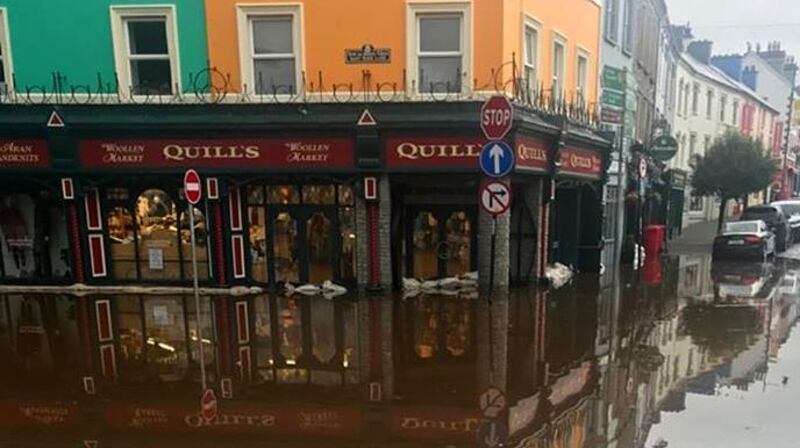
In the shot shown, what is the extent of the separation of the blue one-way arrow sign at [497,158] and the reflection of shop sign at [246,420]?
414 cm

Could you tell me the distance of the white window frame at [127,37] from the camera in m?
11.2

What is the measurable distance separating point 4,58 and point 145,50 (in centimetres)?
291

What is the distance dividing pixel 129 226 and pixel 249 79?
169 inches

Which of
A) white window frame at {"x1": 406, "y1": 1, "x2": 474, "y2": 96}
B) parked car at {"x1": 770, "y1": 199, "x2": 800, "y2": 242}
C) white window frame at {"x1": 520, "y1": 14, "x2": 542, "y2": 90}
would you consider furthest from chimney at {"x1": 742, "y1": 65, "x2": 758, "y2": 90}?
white window frame at {"x1": 406, "y1": 1, "x2": 474, "y2": 96}

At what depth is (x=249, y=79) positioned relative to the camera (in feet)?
36.9

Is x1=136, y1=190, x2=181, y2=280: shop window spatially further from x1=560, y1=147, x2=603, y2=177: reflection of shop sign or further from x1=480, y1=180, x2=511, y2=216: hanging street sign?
x1=560, y1=147, x2=603, y2=177: reflection of shop sign

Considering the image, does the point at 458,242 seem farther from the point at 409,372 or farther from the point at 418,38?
the point at 409,372

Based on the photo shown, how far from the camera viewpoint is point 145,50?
11.5m

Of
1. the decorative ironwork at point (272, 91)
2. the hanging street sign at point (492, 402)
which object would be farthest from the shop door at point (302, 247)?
the hanging street sign at point (492, 402)

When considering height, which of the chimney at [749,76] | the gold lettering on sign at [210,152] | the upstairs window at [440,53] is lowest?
the gold lettering on sign at [210,152]

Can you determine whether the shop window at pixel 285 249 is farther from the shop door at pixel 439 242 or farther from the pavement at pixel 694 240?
the pavement at pixel 694 240

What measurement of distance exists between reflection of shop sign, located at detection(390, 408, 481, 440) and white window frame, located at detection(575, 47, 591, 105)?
35.8ft

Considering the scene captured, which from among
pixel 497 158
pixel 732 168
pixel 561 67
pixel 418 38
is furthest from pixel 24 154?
pixel 732 168

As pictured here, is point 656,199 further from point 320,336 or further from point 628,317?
point 320,336
